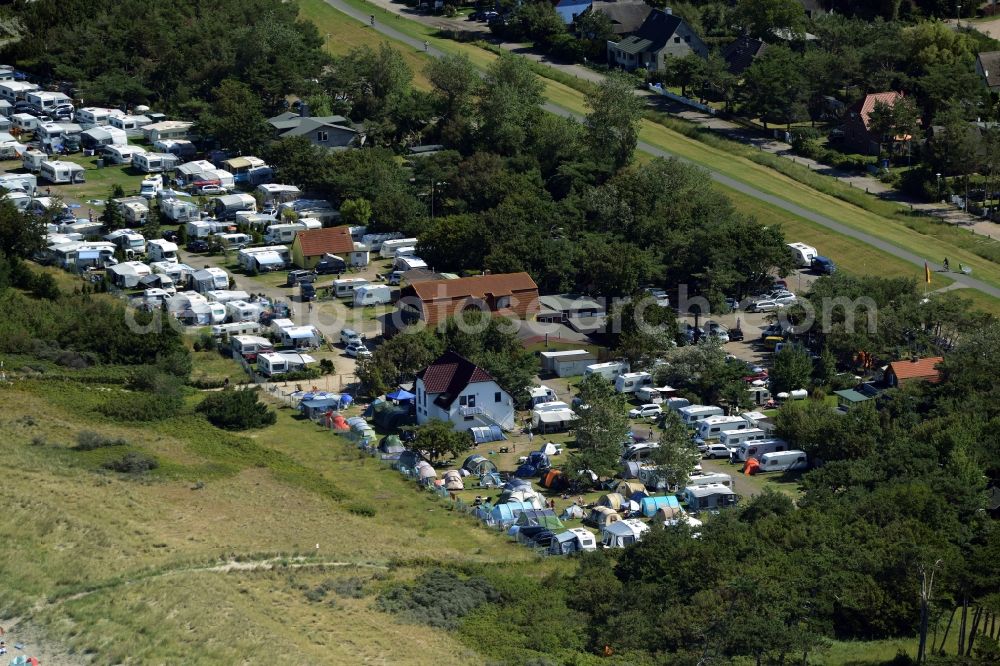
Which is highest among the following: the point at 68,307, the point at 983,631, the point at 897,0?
the point at 897,0

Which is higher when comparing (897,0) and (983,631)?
(897,0)

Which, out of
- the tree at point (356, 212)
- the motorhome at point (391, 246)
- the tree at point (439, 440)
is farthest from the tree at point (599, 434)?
the tree at point (356, 212)

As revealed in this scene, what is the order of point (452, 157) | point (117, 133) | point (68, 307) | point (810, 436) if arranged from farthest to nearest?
point (117, 133)
point (452, 157)
point (68, 307)
point (810, 436)

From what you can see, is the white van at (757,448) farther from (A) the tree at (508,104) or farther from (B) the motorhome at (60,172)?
(B) the motorhome at (60,172)

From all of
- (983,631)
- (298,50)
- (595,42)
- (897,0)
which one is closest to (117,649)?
(983,631)

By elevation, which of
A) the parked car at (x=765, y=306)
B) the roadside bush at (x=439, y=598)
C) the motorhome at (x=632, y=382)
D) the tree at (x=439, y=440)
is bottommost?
the tree at (x=439, y=440)

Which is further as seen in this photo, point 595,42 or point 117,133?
point 595,42

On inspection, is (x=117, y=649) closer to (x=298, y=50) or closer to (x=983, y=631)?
(x=983, y=631)
